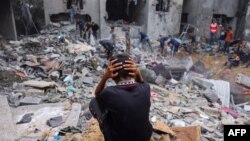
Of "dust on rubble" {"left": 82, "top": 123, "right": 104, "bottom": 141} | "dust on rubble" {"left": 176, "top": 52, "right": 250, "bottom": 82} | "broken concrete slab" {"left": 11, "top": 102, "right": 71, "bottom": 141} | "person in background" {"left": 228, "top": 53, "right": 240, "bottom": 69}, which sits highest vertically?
"dust on rubble" {"left": 82, "top": 123, "right": 104, "bottom": 141}

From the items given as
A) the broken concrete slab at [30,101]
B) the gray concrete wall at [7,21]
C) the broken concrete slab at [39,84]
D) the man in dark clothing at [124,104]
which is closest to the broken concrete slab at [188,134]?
the man in dark clothing at [124,104]

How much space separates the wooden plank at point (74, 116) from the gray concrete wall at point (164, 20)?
37.4ft

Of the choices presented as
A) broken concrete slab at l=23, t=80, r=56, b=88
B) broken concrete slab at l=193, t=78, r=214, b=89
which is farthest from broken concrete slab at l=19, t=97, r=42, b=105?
broken concrete slab at l=193, t=78, r=214, b=89

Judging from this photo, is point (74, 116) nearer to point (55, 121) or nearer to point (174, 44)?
point (55, 121)

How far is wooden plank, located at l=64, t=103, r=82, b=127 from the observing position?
4.60 meters

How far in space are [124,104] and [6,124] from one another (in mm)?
3178

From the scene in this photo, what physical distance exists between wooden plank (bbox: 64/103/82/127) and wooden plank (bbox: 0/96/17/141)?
0.85 meters

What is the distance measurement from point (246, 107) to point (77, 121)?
6.24 metres

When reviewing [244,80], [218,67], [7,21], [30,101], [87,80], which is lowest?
[218,67]

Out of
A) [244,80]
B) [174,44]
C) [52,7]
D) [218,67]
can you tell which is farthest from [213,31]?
[52,7]

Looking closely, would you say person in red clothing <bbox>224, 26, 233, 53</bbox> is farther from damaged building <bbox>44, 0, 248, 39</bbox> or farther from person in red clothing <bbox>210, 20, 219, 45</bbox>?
damaged building <bbox>44, 0, 248, 39</bbox>

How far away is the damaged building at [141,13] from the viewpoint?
15.6m

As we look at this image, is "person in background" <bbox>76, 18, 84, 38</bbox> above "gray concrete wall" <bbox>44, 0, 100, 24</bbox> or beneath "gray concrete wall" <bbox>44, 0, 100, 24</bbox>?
beneath

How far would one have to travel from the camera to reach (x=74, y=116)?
16.1ft
